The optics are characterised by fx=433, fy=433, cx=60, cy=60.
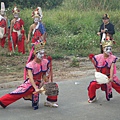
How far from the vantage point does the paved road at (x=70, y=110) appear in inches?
300

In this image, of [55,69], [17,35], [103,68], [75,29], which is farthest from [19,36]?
[103,68]

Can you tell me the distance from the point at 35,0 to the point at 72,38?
10628 millimetres

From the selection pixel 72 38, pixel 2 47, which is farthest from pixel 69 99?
pixel 72 38

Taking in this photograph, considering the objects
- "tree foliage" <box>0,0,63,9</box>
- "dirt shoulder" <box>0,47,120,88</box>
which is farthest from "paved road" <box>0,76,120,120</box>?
"tree foliage" <box>0,0,63,9</box>

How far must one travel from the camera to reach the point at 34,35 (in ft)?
44.5

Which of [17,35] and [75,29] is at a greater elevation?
[17,35]

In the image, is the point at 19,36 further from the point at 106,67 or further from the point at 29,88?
the point at 29,88

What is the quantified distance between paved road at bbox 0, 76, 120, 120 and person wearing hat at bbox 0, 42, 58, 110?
0.21 meters

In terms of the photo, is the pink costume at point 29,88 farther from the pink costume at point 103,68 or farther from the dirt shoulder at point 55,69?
the dirt shoulder at point 55,69

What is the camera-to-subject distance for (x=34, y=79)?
802 centimetres

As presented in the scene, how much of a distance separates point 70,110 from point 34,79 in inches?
35.2

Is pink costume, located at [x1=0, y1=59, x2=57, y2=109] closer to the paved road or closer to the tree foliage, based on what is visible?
the paved road

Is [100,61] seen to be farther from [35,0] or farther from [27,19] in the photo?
[35,0]

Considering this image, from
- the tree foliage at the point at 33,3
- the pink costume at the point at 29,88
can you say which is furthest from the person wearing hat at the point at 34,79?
the tree foliage at the point at 33,3
